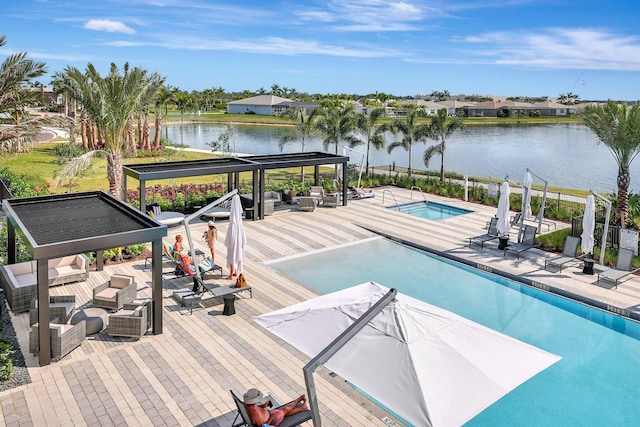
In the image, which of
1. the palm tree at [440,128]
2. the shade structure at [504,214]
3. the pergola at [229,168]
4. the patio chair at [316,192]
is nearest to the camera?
the shade structure at [504,214]

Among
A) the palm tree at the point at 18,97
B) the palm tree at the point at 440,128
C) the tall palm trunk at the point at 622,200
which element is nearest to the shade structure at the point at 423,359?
the tall palm trunk at the point at 622,200

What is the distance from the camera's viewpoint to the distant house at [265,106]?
343 feet

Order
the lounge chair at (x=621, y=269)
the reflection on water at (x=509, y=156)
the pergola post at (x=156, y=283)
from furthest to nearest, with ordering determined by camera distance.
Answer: the reflection on water at (x=509, y=156) < the lounge chair at (x=621, y=269) < the pergola post at (x=156, y=283)

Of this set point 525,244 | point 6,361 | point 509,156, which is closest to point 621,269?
point 525,244

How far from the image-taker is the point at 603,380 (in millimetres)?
8742

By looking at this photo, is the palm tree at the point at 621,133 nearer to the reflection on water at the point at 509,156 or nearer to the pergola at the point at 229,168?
the pergola at the point at 229,168

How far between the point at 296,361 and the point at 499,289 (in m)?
6.75

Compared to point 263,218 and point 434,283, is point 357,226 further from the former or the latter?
point 434,283

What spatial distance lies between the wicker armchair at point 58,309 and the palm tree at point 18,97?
28.1 feet

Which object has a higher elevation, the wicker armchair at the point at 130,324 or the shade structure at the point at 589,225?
the shade structure at the point at 589,225

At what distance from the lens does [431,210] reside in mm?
21953

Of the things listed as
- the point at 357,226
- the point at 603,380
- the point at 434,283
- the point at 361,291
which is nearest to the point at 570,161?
the point at 357,226

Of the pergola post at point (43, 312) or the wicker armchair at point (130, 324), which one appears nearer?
the pergola post at point (43, 312)

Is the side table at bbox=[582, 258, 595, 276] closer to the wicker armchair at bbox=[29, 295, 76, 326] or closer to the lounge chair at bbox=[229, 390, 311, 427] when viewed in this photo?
the lounge chair at bbox=[229, 390, 311, 427]
